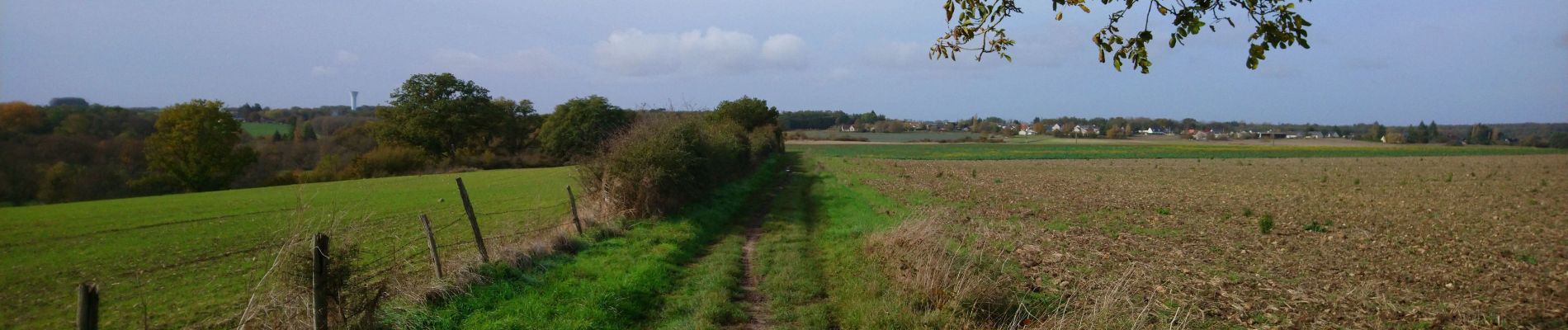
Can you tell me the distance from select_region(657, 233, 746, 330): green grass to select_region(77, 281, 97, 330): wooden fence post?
4.19m

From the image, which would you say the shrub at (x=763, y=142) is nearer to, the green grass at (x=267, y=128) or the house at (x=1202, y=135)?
the green grass at (x=267, y=128)

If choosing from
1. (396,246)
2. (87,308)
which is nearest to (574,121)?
(396,246)

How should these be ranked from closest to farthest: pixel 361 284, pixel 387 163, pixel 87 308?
pixel 87 308 → pixel 361 284 → pixel 387 163

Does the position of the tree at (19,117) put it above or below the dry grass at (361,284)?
above

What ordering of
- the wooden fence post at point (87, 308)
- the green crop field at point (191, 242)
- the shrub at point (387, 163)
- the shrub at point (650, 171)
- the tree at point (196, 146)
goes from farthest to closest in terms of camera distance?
the shrub at point (387, 163) → the tree at point (196, 146) → the shrub at point (650, 171) → the green crop field at point (191, 242) → the wooden fence post at point (87, 308)

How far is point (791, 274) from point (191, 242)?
13423 millimetres

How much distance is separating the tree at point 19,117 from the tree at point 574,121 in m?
32.5

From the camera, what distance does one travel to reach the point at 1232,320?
23.9ft

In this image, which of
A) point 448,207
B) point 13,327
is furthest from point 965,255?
point 448,207

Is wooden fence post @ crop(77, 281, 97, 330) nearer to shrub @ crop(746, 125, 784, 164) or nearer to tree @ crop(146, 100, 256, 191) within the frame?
shrub @ crop(746, 125, 784, 164)

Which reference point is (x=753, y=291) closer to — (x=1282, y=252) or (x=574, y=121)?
(x=1282, y=252)

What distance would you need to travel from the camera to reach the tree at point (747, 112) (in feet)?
179

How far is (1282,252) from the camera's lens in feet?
37.7

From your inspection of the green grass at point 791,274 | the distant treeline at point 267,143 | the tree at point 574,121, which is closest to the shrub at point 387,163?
the distant treeline at point 267,143
